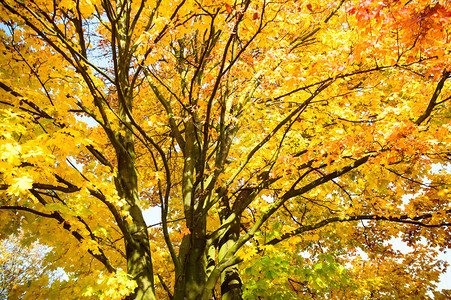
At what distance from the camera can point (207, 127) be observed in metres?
3.87

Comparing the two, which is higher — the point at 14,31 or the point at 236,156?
the point at 236,156

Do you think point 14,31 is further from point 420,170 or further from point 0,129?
point 420,170

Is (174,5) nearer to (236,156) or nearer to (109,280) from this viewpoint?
(236,156)

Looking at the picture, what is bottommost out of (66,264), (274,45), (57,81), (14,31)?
(66,264)

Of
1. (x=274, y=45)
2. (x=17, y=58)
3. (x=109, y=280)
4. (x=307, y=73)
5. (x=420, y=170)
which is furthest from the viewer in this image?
(x=420, y=170)

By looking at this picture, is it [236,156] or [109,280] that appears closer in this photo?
[109,280]

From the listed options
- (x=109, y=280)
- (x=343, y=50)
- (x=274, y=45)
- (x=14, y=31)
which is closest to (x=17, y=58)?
(x=14, y=31)

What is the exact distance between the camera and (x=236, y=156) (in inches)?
336

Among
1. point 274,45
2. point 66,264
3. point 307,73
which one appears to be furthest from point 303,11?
point 66,264

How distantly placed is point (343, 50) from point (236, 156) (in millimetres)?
4753

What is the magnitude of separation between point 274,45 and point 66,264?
7.38 meters

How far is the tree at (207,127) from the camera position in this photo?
3.53 meters

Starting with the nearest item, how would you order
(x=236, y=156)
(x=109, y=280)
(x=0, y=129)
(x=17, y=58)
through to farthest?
(x=0, y=129)
(x=109, y=280)
(x=17, y=58)
(x=236, y=156)

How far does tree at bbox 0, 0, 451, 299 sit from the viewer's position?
353cm
